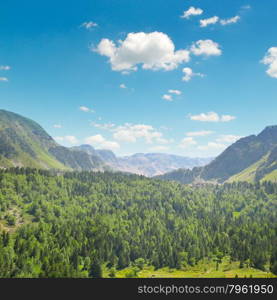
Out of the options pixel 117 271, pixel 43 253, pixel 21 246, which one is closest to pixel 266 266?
Answer: pixel 117 271

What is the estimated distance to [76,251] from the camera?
631ft
